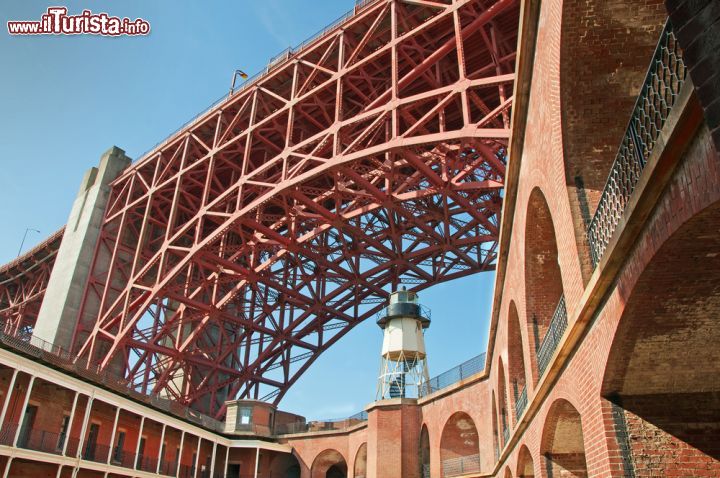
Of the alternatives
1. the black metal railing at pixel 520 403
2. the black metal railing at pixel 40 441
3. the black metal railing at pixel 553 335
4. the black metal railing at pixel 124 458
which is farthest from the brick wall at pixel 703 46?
the black metal railing at pixel 124 458

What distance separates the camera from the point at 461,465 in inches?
930

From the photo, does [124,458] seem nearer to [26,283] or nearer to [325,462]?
[325,462]

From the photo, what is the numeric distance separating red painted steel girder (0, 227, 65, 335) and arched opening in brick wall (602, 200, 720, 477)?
135 feet

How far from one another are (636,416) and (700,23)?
4.40m

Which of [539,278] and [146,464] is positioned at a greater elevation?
[539,278]

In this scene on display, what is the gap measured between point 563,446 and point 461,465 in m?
14.7

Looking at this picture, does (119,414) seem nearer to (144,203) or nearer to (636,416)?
(144,203)

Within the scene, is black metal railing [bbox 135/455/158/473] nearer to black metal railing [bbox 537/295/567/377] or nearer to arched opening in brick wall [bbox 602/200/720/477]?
black metal railing [bbox 537/295/567/377]

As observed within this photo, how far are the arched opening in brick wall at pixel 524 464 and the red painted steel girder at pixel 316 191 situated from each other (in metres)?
8.48

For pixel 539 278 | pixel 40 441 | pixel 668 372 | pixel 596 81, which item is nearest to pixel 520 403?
pixel 539 278

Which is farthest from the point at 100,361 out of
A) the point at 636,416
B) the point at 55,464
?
the point at 636,416

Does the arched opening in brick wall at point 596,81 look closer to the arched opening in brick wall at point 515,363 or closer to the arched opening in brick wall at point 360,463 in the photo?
the arched opening in brick wall at point 515,363

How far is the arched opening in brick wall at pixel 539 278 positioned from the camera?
9.70m

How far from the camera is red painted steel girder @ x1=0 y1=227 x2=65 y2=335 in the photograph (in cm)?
4237
